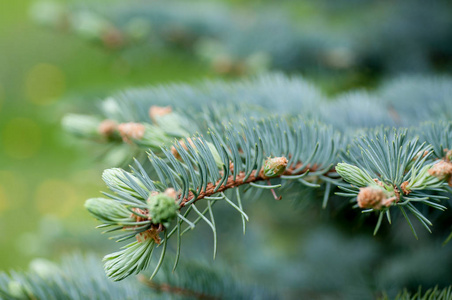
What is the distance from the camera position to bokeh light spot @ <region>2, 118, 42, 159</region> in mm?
2117

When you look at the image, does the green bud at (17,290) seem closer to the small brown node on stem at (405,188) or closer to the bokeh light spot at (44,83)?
the small brown node on stem at (405,188)

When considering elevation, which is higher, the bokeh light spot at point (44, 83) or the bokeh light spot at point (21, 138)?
the bokeh light spot at point (44, 83)

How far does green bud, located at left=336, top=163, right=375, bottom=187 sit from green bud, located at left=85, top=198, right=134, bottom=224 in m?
0.18

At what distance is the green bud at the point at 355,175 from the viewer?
32cm

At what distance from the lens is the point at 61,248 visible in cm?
95

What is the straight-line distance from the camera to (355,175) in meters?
0.32

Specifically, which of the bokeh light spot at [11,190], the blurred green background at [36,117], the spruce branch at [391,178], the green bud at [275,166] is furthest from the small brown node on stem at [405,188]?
the bokeh light spot at [11,190]

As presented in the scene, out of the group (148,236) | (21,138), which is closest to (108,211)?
(148,236)

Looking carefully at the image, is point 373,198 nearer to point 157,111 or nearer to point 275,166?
point 275,166

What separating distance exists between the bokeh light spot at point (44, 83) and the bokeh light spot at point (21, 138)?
0.15 metres

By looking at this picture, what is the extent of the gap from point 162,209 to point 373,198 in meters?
0.16

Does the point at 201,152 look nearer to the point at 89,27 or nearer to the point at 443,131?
the point at 443,131

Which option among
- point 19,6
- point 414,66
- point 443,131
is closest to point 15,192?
point 19,6

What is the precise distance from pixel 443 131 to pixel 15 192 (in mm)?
2090
